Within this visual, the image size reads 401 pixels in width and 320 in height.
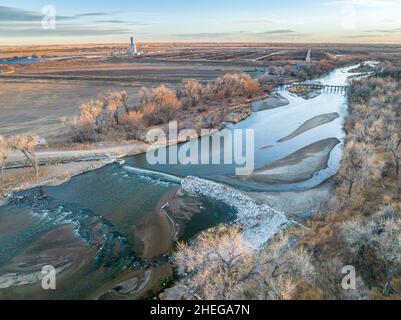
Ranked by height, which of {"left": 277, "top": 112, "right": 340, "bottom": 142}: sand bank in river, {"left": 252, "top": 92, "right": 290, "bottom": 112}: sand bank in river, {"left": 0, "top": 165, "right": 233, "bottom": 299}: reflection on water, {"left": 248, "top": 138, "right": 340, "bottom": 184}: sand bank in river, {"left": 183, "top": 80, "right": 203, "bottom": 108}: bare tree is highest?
{"left": 183, "top": 80, "right": 203, "bottom": 108}: bare tree

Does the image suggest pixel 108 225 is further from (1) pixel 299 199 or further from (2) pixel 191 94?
(2) pixel 191 94

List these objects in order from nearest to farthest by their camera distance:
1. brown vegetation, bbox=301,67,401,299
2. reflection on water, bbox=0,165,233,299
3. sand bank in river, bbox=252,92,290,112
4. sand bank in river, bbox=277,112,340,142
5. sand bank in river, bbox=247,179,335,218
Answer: brown vegetation, bbox=301,67,401,299, reflection on water, bbox=0,165,233,299, sand bank in river, bbox=247,179,335,218, sand bank in river, bbox=277,112,340,142, sand bank in river, bbox=252,92,290,112

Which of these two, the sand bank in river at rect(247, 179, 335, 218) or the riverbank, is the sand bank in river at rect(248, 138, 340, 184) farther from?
the riverbank


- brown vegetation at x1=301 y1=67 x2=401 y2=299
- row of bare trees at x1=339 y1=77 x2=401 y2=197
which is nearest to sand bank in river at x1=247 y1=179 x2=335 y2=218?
brown vegetation at x1=301 y1=67 x2=401 y2=299

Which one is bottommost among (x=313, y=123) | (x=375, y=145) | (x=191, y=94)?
(x=375, y=145)

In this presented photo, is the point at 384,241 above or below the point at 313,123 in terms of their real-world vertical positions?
below

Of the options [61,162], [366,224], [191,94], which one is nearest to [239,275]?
[366,224]
